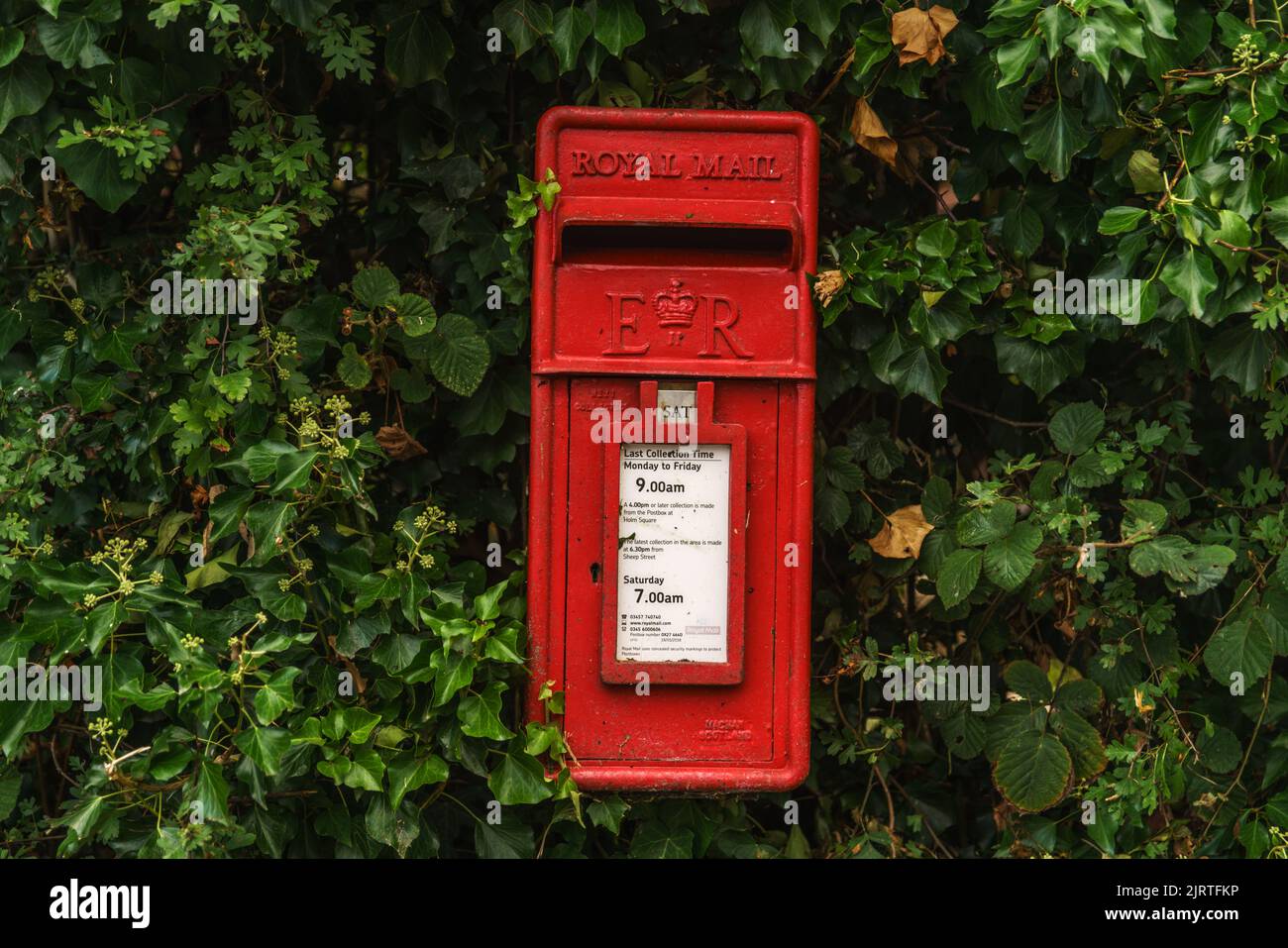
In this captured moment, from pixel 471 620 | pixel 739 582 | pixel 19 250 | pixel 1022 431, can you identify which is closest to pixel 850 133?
pixel 1022 431

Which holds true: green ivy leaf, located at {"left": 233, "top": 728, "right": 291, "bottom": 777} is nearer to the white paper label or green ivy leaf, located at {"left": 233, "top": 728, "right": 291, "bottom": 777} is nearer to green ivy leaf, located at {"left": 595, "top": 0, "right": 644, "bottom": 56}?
the white paper label

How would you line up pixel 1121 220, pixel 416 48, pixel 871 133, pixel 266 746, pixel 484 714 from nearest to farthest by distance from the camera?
pixel 266 746, pixel 484 714, pixel 1121 220, pixel 416 48, pixel 871 133

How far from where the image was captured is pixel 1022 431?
3.28 metres

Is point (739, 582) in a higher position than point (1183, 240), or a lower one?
lower

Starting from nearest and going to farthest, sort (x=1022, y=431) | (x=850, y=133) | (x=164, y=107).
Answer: (x=164, y=107), (x=850, y=133), (x=1022, y=431)

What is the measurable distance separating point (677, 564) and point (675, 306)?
575 mm

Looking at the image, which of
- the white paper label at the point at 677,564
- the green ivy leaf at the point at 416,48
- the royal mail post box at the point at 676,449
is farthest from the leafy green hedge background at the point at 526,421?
the white paper label at the point at 677,564

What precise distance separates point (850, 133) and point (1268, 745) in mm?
1922

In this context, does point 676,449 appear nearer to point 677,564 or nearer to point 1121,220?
point 677,564

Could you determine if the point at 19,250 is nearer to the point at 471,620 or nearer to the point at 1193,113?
the point at 471,620

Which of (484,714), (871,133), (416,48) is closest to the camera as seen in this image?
(484,714)

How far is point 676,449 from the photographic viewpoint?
2.67 m

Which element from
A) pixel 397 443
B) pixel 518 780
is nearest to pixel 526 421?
pixel 397 443

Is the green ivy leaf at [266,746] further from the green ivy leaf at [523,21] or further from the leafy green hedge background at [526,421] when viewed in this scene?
the green ivy leaf at [523,21]
